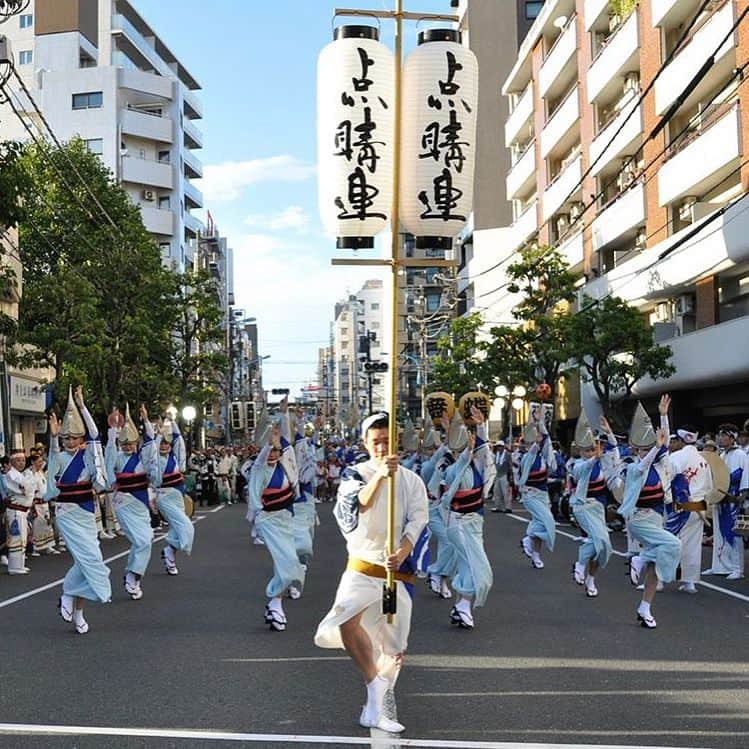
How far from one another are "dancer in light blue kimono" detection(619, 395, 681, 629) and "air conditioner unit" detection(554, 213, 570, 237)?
32.4m

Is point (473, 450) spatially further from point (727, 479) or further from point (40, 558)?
point (40, 558)

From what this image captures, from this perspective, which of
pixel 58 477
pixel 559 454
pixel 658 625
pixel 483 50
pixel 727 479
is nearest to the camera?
pixel 658 625

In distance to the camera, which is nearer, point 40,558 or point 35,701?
point 35,701

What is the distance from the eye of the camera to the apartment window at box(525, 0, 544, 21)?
6227 centimetres

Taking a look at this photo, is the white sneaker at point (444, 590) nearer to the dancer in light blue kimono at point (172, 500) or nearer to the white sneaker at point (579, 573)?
the white sneaker at point (579, 573)

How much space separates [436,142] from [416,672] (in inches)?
166

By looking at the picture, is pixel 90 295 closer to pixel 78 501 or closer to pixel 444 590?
pixel 78 501

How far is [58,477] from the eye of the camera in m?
11.2

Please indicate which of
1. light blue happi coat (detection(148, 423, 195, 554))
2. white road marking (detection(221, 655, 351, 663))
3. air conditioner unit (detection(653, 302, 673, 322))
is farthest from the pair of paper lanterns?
air conditioner unit (detection(653, 302, 673, 322))

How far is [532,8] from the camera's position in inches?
2463

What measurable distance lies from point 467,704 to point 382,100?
15.3 feet

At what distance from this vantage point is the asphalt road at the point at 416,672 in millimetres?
6551

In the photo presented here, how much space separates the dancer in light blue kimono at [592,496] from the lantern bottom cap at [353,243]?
540 cm

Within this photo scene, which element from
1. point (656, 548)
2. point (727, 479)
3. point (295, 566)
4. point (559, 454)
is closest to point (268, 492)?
point (295, 566)
